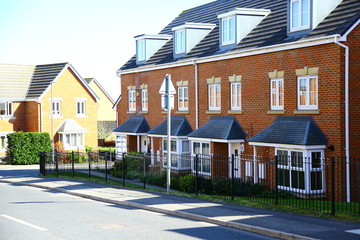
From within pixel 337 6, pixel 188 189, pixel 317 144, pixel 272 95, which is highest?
pixel 337 6

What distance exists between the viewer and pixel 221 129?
993 inches

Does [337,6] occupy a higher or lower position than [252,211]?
higher

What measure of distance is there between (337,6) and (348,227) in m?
11.6

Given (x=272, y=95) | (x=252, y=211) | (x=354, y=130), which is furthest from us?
(x=272, y=95)

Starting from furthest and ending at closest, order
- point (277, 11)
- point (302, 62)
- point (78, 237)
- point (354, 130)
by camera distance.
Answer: point (277, 11) → point (302, 62) → point (354, 130) → point (78, 237)

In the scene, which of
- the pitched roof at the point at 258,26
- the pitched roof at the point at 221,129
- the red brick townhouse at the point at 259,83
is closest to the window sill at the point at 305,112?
the red brick townhouse at the point at 259,83

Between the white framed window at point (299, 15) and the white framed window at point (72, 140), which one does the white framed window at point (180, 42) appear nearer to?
the white framed window at point (299, 15)

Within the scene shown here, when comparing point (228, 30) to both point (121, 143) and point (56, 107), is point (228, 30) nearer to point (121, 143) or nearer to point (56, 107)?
point (121, 143)

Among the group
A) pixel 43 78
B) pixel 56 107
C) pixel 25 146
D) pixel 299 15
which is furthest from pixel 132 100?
pixel 43 78

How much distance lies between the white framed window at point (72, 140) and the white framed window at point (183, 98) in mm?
21057

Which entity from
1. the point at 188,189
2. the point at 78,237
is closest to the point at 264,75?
the point at 188,189

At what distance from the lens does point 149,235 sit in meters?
12.0

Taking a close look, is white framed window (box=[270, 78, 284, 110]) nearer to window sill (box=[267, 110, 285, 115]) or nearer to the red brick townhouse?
the red brick townhouse

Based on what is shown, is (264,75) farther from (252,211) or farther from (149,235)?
(149,235)
